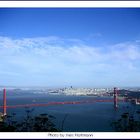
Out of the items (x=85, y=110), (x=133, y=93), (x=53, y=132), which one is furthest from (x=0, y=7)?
(x=85, y=110)

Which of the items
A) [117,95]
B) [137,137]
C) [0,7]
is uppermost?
[0,7]

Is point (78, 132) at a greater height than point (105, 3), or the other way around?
point (105, 3)

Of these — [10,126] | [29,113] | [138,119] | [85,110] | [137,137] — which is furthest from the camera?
[85,110]

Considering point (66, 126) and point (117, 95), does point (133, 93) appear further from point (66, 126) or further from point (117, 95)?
point (66, 126)
